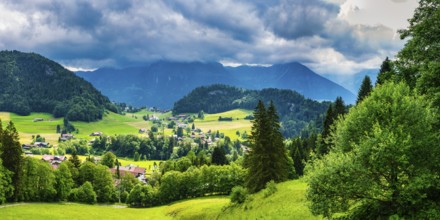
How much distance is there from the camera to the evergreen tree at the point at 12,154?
77.6m

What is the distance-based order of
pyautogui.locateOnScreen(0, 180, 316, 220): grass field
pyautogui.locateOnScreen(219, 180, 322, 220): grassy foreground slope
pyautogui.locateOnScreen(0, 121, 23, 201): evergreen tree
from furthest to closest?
pyautogui.locateOnScreen(0, 121, 23, 201): evergreen tree, pyautogui.locateOnScreen(0, 180, 316, 220): grass field, pyautogui.locateOnScreen(219, 180, 322, 220): grassy foreground slope

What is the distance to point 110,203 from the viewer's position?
11388 cm

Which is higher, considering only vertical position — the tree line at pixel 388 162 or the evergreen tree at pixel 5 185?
the tree line at pixel 388 162

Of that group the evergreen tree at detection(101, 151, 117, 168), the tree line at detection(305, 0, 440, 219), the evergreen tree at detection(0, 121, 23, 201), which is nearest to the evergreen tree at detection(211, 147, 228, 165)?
the evergreen tree at detection(0, 121, 23, 201)

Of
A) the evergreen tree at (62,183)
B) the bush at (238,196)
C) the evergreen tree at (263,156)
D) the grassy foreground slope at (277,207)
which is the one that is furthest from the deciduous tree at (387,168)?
the evergreen tree at (62,183)

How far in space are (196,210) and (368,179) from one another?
48652 millimetres

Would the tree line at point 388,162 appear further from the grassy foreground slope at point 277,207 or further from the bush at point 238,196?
the bush at point 238,196

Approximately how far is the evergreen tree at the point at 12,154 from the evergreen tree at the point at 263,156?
52103mm

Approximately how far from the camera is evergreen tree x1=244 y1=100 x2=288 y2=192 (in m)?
59.9

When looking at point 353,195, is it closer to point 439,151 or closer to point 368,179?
point 368,179

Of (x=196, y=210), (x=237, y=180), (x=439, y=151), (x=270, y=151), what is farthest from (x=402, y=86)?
(x=237, y=180)

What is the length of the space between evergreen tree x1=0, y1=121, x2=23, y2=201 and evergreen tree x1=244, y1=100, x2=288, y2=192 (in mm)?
52103

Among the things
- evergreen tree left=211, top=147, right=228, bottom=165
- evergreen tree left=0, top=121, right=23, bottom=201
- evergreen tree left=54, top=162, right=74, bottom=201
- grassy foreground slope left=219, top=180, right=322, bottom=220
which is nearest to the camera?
grassy foreground slope left=219, top=180, right=322, bottom=220

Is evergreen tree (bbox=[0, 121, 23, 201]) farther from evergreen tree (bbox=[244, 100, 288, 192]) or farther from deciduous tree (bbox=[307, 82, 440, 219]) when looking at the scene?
deciduous tree (bbox=[307, 82, 440, 219])
